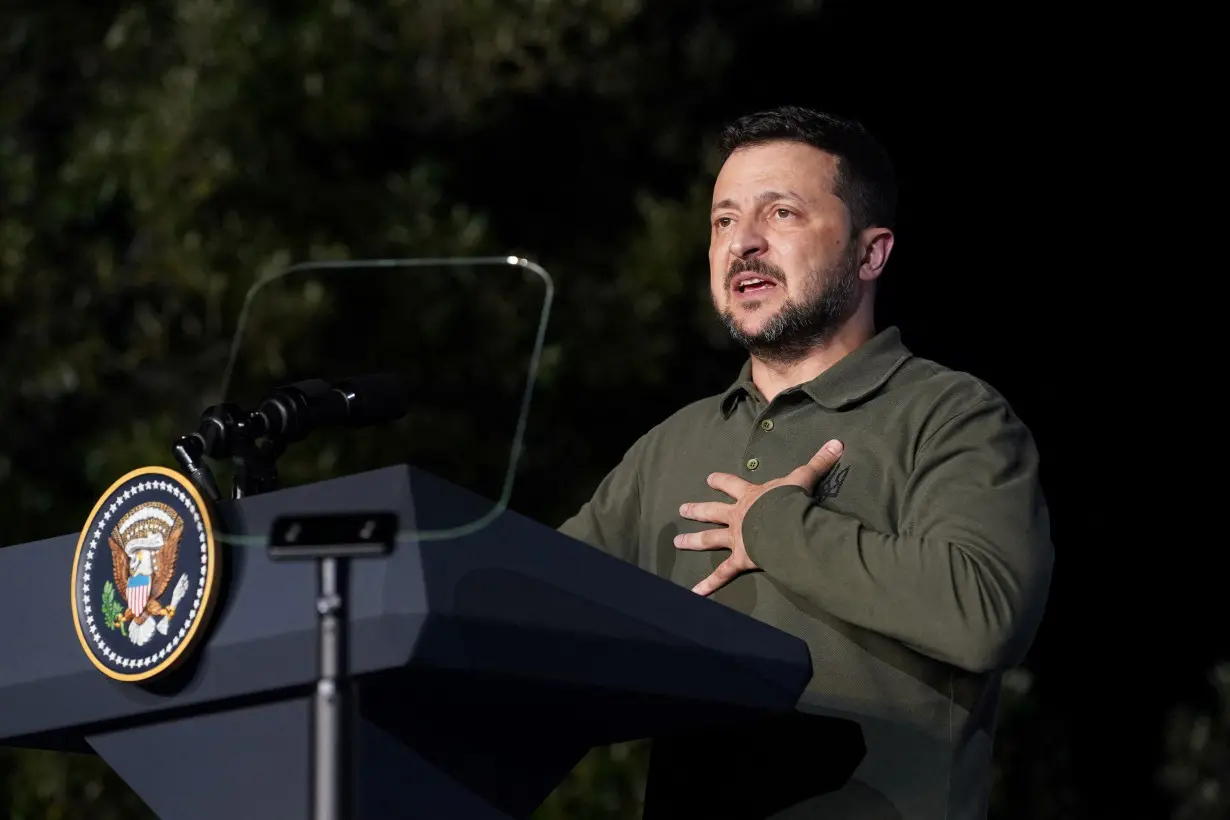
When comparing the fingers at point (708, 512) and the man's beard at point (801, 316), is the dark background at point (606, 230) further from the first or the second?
the fingers at point (708, 512)

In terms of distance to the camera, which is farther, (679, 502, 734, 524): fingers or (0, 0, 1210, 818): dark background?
(0, 0, 1210, 818): dark background

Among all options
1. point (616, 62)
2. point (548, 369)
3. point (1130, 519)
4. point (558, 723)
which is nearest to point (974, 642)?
point (558, 723)

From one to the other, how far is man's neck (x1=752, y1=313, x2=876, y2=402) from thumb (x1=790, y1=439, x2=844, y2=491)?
0.26m

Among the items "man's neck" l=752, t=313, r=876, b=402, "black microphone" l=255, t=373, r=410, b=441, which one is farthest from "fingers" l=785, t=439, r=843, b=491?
"black microphone" l=255, t=373, r=410, b=441

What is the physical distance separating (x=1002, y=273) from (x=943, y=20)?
2.91 ft

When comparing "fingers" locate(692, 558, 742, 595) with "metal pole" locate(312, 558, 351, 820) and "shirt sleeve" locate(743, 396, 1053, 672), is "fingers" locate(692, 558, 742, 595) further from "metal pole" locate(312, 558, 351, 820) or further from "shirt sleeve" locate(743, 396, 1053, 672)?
"metal pole" locate(312, 558, 351, 820)

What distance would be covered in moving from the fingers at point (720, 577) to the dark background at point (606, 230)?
2866mm

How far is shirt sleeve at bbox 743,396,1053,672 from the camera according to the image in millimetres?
1994

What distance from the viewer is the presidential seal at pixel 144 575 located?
164 cm

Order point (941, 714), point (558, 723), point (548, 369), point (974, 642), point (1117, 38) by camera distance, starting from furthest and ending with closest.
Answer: point (1117, 38)
point (548, 369)
point (941, 714)
point (974, 642)
point (558, 723)

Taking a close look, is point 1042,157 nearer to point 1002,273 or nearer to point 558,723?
point 1002,273

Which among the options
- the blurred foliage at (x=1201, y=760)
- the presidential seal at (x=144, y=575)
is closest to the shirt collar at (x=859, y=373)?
the presidential seal at (x=144, y=575)

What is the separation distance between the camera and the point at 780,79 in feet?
21.4

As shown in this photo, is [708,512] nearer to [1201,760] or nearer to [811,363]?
[811,363]
